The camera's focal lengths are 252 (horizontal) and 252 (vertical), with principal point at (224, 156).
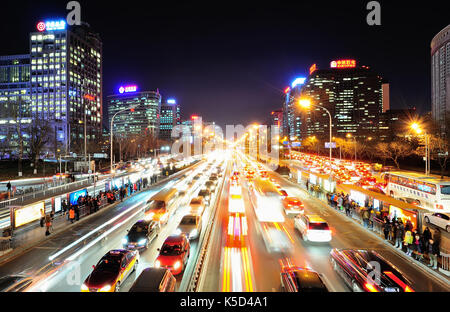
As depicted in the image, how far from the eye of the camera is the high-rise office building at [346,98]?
176625 mm

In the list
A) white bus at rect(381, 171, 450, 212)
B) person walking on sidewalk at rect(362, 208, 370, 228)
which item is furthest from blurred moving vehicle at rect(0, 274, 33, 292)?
white bus at rect(381, 171, 450, 212)

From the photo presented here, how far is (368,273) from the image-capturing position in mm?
9062

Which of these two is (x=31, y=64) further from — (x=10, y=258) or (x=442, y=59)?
(x=442, y=59)

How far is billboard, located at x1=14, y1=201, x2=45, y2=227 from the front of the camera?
15.6m

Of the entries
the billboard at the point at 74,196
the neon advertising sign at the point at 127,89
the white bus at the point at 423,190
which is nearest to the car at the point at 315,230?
the white bus at the point at 423,190

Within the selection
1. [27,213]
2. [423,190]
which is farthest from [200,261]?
[423,190]

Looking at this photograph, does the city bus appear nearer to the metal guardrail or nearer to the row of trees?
the metal guardrail

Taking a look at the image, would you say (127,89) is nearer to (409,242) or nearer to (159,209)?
(159,209)

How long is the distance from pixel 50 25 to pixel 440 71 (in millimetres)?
221934

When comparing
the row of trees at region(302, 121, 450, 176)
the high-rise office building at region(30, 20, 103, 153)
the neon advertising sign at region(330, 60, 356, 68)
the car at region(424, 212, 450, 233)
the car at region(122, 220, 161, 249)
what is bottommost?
the car at region(424, 212, 450, 233)

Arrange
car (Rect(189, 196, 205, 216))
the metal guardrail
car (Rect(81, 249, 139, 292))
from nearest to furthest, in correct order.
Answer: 1. car (Rect(81, 249, 139, 292))
2. the metal guardrail
3. car (Rect(189, 196, 205, 216))

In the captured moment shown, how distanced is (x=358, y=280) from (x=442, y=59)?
684 feet

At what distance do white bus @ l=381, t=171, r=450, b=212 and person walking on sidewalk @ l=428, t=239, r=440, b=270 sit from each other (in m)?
9.71

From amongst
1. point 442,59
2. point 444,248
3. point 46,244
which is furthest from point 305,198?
point 442,59
